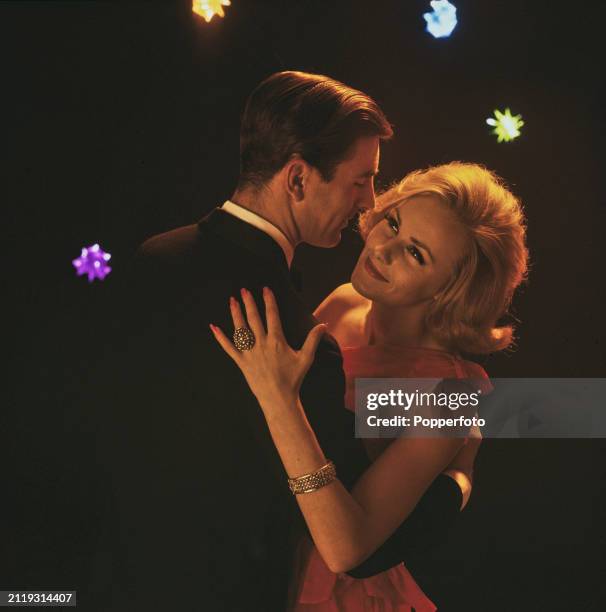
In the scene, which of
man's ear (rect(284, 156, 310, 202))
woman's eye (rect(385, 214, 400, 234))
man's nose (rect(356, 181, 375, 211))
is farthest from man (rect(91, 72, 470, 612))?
woman's eye (rect(385, 214, 400, 234))

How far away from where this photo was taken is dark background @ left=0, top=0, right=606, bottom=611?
7.62ft

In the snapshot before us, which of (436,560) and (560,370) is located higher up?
(560,370)

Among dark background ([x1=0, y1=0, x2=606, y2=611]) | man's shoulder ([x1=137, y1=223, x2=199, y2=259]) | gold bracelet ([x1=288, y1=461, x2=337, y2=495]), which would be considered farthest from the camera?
dark background ([x1=0, y1=0, x2=606, y2=611])

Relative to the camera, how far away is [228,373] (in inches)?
71.0

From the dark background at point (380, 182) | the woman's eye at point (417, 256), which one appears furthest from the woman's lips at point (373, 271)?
the dark background at point (380, 182)

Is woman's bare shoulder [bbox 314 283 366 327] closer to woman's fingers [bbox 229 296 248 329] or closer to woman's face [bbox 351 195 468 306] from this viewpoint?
woman's face [bbox 351 195 468 306]

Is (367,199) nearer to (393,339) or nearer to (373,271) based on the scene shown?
(373,271)

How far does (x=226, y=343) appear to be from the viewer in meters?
1.78

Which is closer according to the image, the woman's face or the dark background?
the woman's face

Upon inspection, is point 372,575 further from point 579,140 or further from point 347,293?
point 579,140

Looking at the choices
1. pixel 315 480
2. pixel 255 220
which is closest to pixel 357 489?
pixel 315 480

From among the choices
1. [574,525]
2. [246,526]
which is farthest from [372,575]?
[574,525]

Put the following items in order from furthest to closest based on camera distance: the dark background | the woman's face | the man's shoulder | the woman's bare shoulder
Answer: the dark background
the woman's bare shoulder
the woman's face
the man's shoulder

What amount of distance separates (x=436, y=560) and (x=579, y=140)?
1435mm
